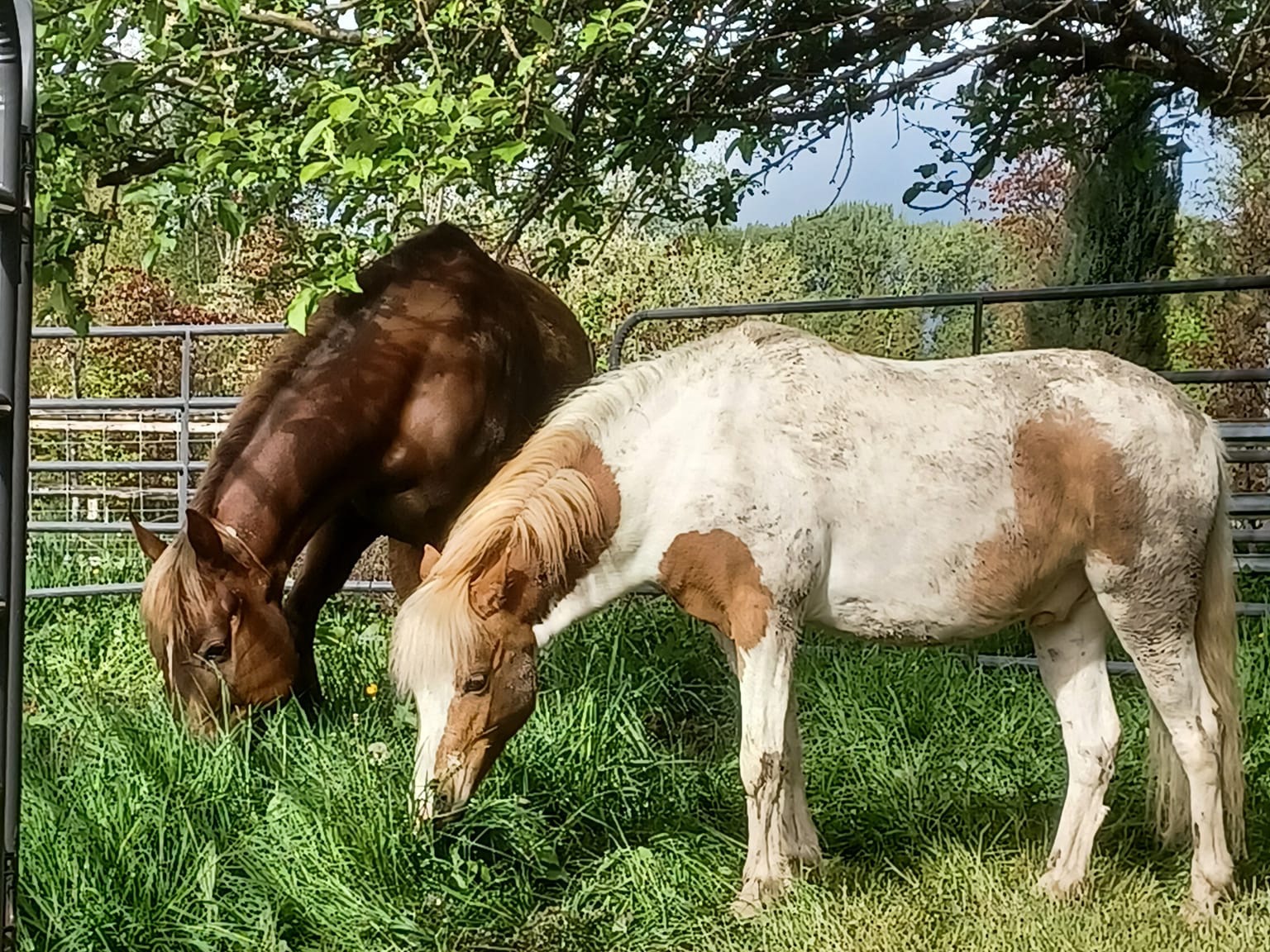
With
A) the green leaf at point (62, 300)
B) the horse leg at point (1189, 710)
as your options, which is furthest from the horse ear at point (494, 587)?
the horse leg at point (1189, 710)

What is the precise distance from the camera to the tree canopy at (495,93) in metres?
2.91

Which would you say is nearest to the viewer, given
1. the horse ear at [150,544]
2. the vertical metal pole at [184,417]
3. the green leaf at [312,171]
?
the green leaf at [312,171]

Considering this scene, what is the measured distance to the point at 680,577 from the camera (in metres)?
2.85

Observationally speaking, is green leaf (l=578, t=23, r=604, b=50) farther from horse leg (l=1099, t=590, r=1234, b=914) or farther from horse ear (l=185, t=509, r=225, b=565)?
horse leg (l=1099, t=590, r=1234, b=914)

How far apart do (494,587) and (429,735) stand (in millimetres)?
363

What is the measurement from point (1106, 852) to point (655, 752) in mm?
1273

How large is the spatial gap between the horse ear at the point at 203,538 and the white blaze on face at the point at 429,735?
88cm

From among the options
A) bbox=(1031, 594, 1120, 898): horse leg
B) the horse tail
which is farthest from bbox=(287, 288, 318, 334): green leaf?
the horse tail

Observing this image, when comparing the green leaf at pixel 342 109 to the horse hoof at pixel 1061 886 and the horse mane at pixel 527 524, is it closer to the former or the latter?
the horse mane at pixel 527 524

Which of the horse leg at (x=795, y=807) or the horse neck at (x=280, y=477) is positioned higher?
the horse neck at (x=280, y=477)

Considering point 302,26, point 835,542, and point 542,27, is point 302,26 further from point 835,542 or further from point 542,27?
point 835,542

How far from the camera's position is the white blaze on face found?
2.77m

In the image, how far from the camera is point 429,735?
280 cm

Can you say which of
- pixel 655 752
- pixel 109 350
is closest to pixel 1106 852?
pixel 655 752
